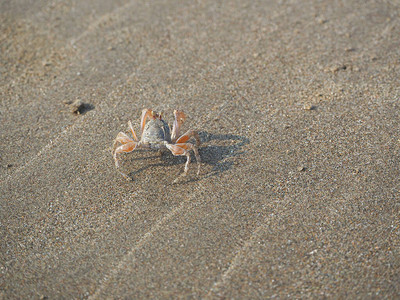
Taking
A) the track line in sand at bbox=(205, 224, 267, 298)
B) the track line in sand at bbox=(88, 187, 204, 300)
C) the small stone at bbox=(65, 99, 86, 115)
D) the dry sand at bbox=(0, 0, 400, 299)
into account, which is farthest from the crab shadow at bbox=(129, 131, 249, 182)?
the small stone at bbox=(65, 99, 86, 115)

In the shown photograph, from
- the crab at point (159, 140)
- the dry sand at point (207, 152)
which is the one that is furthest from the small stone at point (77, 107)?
the crab at point (159, 140)

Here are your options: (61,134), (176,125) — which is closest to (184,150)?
(176,125)

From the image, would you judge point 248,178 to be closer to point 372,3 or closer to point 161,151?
point 161,151

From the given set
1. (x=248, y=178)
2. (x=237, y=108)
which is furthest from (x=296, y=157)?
(x=237, y=108)

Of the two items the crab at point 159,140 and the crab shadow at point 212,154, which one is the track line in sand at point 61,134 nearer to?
the crab at point 159,140

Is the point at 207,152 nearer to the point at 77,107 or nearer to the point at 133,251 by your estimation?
the point at 133,251

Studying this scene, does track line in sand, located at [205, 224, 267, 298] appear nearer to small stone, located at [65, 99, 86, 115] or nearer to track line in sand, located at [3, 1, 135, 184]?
track line in sand, located at [3, 1, 135, 184]

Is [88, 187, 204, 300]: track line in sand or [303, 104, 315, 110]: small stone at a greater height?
[88, 187, 204, 300]: track line in sand
